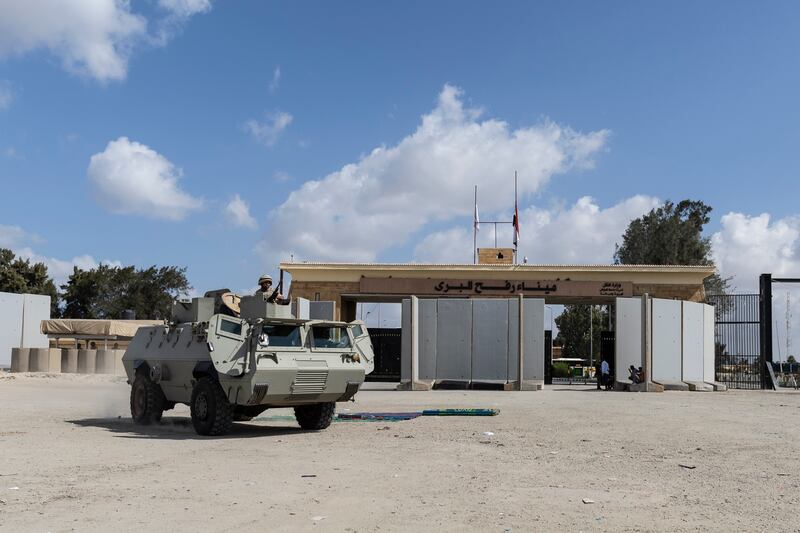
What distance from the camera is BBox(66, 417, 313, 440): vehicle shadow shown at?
11656mm

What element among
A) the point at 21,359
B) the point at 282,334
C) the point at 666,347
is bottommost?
the point at 21,359

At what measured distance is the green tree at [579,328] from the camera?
63094mm

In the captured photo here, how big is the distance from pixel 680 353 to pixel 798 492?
17.2m

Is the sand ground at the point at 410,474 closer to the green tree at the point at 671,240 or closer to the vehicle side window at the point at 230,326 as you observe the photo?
the vehicle side window at the point at 230,326

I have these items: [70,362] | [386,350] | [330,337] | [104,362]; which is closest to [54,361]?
[70,362]

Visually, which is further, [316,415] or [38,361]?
[38,361]

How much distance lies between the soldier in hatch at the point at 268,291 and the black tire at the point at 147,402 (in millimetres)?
2351

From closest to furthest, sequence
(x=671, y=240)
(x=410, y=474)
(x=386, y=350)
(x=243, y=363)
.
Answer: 1. (x=410, y=474)
2. (x=243, y=363)
3. (x=386, y=350)
4. (x=671, y=240)

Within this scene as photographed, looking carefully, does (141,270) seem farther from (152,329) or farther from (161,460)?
(161,460)

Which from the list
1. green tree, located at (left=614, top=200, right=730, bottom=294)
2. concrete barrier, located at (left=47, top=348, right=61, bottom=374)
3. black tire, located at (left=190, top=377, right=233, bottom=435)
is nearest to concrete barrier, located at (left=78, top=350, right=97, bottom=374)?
concrete barrier, located at (left=47, top=348, right=61, bottom=374)

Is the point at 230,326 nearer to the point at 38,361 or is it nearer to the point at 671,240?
the point at 38,361

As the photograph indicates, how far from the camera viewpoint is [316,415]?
12.6 metres

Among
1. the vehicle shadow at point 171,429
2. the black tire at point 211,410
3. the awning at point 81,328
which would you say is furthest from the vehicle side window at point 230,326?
the awning at point 81,328

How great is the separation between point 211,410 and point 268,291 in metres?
2.10
